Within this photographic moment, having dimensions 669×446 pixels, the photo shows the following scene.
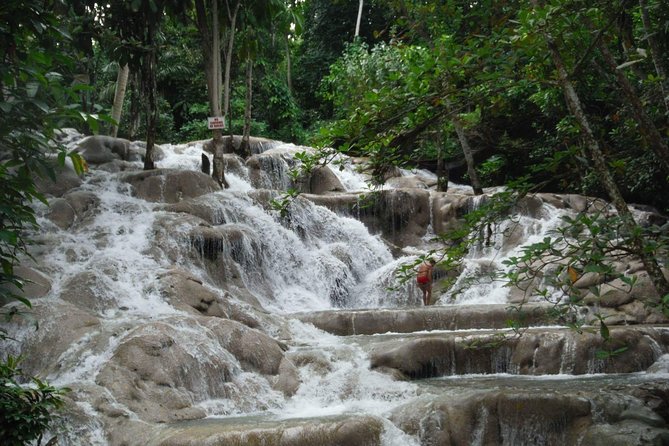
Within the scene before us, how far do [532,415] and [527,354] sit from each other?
242 cm

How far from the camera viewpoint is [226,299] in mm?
11781

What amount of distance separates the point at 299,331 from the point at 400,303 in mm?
3825

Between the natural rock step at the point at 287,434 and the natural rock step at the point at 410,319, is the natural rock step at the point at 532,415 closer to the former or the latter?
the natural rock step at the point at 287,434

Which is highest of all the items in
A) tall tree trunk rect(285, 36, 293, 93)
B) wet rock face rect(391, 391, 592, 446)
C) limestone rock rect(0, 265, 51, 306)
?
tall tree trunk rect(285, 36, 293, 93)

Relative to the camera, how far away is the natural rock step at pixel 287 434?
269 inches

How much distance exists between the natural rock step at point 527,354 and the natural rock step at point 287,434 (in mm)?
2404

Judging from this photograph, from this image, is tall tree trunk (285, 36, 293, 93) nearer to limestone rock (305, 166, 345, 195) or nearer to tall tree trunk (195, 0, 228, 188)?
limestone rock (305, 166, 345, 195)

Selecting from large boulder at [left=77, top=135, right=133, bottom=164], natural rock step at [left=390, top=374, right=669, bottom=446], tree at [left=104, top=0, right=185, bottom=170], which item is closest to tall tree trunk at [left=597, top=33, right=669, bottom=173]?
natural rock step at [left=390, top=374, right=669, bottom=446]

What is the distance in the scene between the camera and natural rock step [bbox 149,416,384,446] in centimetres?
682

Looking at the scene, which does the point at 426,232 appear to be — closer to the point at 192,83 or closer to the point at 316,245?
the point at 316,245

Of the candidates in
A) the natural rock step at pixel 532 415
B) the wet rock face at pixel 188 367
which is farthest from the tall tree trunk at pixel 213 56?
the natural rock step at pixel 532 415

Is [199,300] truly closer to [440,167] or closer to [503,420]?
[503,420]

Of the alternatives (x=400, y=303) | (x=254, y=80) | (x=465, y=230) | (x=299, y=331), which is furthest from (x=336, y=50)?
(x=465, y=230)

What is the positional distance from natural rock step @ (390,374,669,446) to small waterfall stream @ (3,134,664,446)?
6cm
